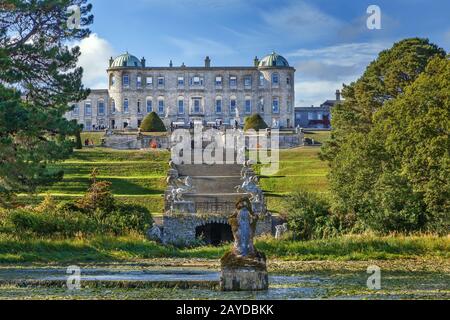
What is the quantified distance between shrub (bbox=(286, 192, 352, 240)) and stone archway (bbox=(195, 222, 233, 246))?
3.20 meters

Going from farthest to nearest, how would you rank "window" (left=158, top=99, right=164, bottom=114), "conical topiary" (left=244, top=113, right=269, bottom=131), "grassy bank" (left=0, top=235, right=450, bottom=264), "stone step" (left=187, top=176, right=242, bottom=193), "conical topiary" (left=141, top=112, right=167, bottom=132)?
"window" (left=158, top=99, right=164, bottom=114)
"conical topiary" (left=244, top=113, right=269, bottom=131)
"conical topiary" (left=141, top=112, right=167, bottom=132)
"stone step" (left=187, top=176, right=242, bottom=193)
"grassy bank" (left=0, top=235, right=450, bottom=264)

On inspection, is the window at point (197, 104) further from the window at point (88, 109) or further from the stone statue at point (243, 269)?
the stone statue at point (243, 269)

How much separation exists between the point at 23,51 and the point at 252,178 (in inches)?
775

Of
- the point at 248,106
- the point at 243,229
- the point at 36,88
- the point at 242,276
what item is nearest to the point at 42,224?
the point at 36,88

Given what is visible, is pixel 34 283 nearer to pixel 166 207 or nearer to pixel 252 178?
pixel 166 207

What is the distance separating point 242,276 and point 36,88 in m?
13.7

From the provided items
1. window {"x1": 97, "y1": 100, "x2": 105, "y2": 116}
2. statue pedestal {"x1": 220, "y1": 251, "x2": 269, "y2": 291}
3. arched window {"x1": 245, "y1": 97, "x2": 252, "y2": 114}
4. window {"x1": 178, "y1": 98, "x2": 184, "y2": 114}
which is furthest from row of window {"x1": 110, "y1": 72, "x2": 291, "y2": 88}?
statue pedestal {"x1": 220, "y1": 251, "x2": 269, "y2": 291}

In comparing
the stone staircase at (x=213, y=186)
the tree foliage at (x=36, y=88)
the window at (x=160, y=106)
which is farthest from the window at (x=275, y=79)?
the tree foliage at (x=36, y=88)

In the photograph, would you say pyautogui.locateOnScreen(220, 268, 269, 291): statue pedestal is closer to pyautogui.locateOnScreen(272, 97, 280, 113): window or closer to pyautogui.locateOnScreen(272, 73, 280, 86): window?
pyautogui.locateOnScreen(272, 97, 280, 113): window

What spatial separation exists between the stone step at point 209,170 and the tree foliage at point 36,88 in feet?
76.2

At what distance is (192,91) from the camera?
333ft

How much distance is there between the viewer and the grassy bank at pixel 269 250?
880 inches

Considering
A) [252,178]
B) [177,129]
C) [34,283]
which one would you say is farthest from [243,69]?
[34,283]

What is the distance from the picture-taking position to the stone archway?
38375mm
